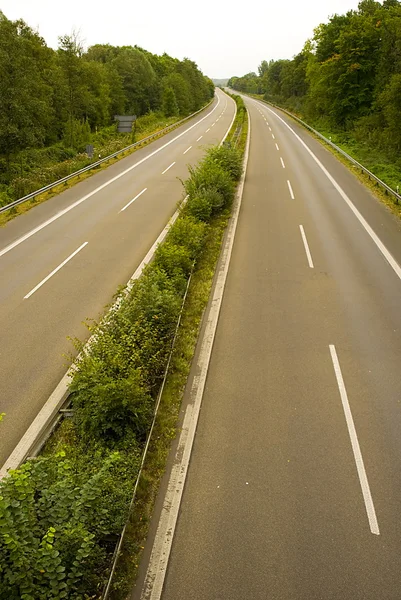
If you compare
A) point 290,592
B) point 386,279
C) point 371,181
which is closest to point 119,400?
point 290,592

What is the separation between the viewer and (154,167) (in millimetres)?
29344

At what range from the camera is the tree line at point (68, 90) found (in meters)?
27.5

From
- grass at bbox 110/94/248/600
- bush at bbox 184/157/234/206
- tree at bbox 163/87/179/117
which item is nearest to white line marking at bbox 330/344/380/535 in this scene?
grass at bbox 110/94/248/600

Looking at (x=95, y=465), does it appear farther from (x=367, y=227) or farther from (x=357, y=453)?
(x=367, y=227)

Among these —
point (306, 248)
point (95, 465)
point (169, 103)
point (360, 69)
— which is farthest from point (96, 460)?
point (169, 103)

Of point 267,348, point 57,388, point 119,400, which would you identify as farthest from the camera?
point 267,348

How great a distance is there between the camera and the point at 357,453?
7203 mm

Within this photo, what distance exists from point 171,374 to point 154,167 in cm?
2305

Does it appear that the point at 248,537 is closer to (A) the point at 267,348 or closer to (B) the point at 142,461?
(B) the point at 142,461

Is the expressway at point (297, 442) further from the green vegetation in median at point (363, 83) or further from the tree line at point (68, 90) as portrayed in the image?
the tree line at point (68, 90)

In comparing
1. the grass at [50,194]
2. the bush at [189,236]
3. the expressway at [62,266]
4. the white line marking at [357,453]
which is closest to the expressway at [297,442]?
the white line marking at [357,453]

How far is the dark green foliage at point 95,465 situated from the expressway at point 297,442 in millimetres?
819

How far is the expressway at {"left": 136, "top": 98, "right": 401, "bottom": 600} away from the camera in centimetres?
552

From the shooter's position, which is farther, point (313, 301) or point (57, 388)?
point (313, 301)
